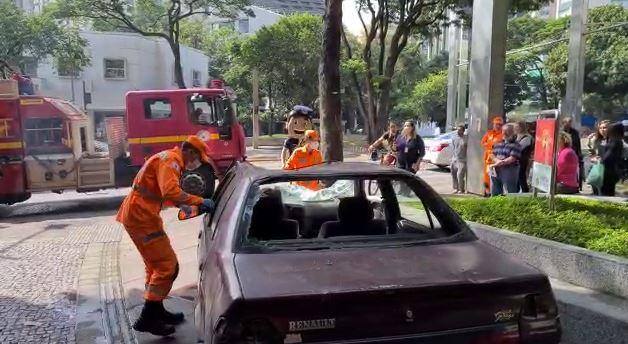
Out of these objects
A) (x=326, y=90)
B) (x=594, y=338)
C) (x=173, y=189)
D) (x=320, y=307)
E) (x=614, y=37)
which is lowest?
(x=594, y=338)

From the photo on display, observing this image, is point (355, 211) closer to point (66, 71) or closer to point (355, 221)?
point (355, 221)

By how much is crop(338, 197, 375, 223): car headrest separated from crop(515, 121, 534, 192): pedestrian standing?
16.5ft

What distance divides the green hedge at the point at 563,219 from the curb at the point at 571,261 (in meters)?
0.20

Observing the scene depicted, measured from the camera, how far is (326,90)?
290 inches

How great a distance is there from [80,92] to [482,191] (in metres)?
27.8

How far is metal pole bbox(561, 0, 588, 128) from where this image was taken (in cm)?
1477

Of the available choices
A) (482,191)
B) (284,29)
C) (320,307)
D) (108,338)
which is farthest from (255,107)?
(320,307)

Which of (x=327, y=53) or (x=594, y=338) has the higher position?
(x=327, y=53)

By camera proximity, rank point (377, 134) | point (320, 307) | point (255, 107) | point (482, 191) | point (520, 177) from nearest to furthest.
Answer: point (320, 307) → point (520, 177) → point (482, 191) → point (377, 134) → point (255, 107)

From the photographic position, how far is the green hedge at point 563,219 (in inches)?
177

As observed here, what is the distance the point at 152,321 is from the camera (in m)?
4.26

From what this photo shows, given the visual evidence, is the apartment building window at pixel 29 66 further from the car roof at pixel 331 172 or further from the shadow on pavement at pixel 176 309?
the car roof at pixel 331 172

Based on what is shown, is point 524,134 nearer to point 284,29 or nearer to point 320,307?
point 320,307

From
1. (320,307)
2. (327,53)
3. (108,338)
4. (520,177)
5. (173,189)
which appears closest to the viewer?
(320,307)
